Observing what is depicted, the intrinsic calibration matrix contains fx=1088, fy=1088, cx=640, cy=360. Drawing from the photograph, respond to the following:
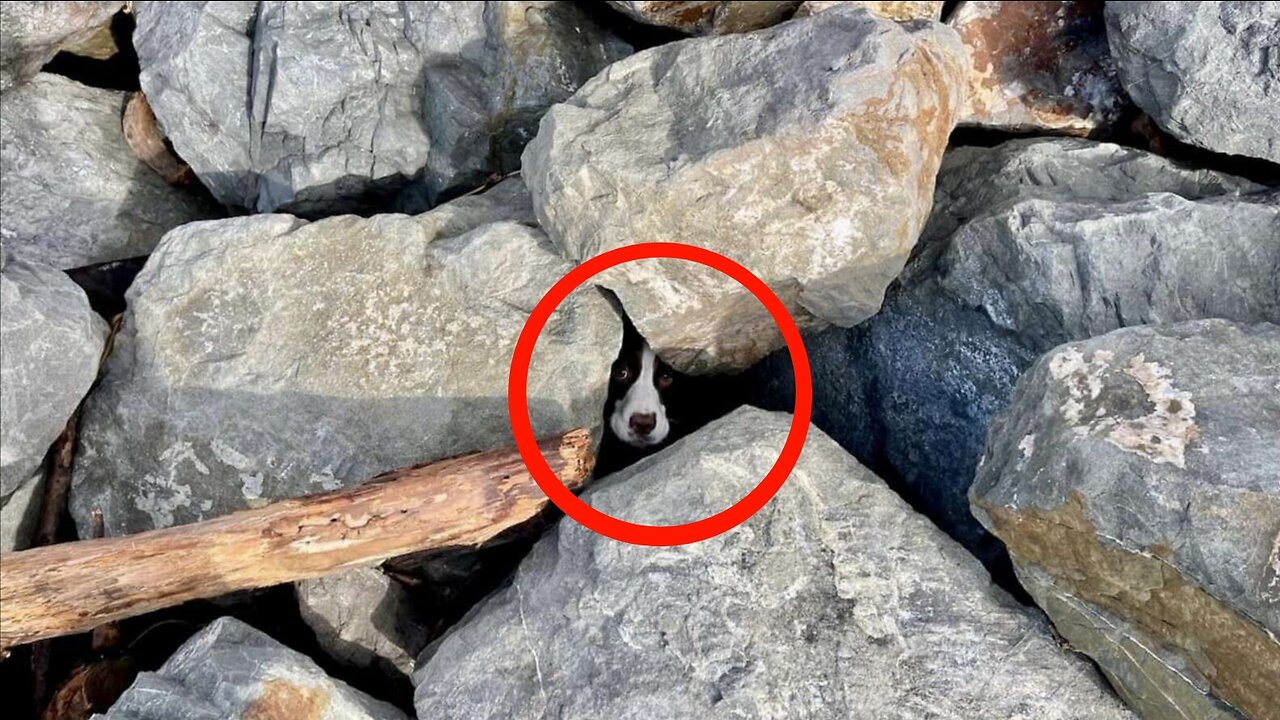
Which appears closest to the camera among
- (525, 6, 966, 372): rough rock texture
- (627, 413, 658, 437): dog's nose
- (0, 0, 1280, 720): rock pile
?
(0, 0, 1280, 720): rock pile

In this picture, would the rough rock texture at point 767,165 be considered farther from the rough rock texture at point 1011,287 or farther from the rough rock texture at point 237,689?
the rough rock texture at point 237,689

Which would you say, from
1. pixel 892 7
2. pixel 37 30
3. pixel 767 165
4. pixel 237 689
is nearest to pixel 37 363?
pixel 237 689

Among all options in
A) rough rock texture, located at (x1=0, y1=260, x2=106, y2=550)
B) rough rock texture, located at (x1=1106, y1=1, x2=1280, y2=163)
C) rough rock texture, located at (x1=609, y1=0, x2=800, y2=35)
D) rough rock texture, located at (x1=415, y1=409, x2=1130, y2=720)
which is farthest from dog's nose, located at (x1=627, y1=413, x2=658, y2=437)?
rough rock texture, located at (x1=1106, y1=1, x2=1280, y2=163)

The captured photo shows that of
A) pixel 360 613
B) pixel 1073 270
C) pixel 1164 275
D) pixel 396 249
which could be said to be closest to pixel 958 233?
pixel 1073 270

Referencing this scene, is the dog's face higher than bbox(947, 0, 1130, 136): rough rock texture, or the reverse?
bbox(947, 0, 1130, 136): rough rock texture

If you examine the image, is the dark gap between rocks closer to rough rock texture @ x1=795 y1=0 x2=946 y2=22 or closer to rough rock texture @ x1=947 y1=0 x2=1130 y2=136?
rough rock texture @ x1=795 y1=0 x2=946 y2=22

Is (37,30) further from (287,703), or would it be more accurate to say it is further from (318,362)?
(287,703)

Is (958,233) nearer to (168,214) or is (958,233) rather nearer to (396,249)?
(396,249)
